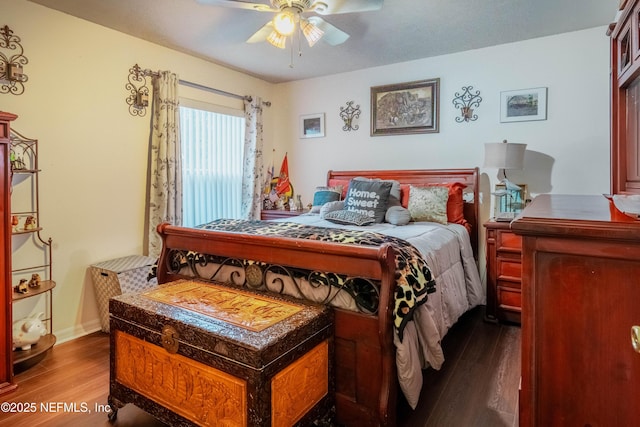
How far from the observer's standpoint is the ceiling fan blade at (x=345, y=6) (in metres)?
2.13

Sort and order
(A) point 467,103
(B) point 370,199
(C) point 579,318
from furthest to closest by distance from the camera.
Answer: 1. (A) point 467,103
2. (B) point 370,199
3. (C) point 579,318

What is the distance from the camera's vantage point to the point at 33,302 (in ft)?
8.79

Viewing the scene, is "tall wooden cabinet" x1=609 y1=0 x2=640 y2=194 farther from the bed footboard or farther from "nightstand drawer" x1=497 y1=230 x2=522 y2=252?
the bed footboard

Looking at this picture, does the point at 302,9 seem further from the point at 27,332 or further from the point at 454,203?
the point at 27,332

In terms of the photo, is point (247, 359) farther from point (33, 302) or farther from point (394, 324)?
point (33, 302)

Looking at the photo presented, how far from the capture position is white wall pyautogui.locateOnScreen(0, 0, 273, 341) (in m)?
2.65

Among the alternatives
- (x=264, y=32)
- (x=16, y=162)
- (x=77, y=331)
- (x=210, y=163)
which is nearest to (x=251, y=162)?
(x=210, y=163)

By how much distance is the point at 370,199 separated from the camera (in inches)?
125

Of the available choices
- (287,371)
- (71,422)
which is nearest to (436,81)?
(287,371)

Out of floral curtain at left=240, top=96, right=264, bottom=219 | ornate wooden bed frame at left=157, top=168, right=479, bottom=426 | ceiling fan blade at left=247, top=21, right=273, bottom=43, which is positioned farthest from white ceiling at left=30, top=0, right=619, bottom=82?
Answer: ornate wooden bed frame at left=157, top=168, right=479, bottom=426

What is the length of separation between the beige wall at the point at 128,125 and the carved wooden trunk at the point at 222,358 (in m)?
1.43

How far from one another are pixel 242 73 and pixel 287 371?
147 inches

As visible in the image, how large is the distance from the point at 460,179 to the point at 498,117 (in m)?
0.66

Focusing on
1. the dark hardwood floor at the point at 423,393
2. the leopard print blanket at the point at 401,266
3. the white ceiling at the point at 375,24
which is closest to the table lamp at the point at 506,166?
the white ceiling at the point at 375,24
